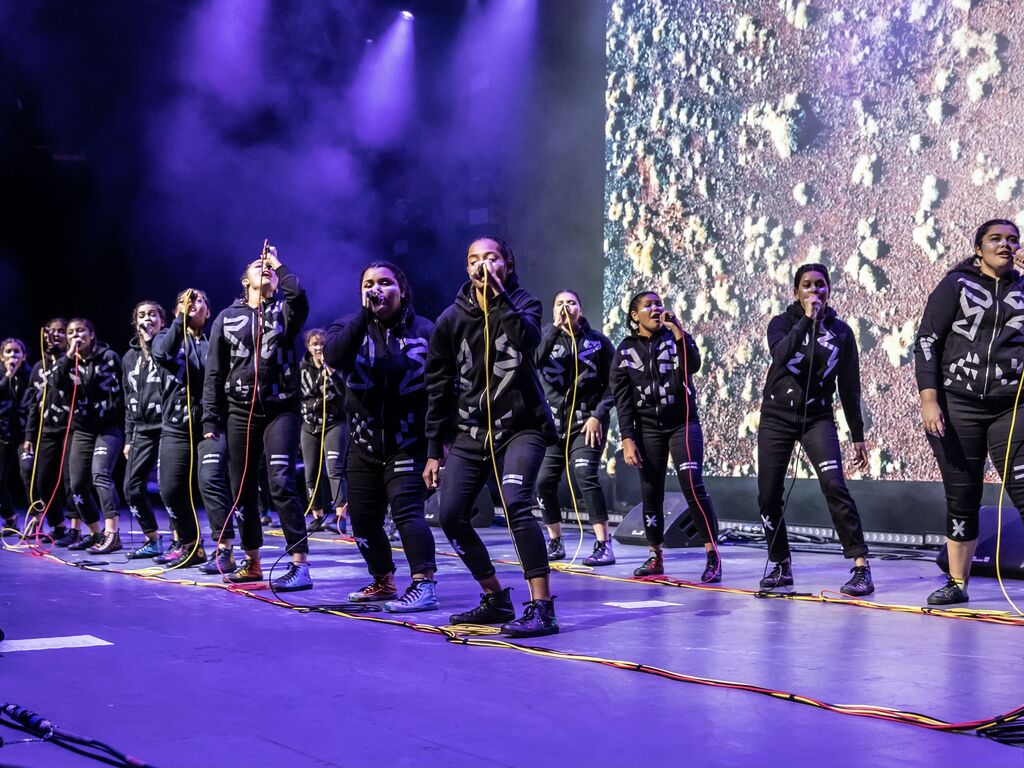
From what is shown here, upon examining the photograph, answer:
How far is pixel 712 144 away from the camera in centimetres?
973

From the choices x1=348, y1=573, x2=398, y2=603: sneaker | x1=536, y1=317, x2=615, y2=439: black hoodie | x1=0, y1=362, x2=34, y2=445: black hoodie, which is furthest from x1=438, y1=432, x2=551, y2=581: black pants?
x1=0, y1=362, x2=34, y2=445: black hoodie

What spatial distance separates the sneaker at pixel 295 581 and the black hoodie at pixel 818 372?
8.42ft

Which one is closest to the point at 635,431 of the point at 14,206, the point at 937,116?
the point at 937,116

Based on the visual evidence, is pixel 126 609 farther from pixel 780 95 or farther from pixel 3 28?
pixel 3 28

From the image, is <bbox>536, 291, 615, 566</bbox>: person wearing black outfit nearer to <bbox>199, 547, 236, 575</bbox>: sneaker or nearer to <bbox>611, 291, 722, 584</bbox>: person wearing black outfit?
<bbox>611, 291, 722, 584</bbox>: person wearing black outfit

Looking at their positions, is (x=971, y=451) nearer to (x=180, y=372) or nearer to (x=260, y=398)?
(x=260, y=398)

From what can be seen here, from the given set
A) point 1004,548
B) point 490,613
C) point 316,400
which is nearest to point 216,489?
point 490,613

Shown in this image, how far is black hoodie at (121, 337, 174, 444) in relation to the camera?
764cm

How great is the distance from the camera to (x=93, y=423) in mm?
8266

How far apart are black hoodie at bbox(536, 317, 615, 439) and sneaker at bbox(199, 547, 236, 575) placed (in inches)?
88.1

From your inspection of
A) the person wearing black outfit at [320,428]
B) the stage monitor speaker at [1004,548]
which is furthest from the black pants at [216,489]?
the stage monitor speaker at [1004,548]

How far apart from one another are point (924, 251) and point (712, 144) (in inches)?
88.2

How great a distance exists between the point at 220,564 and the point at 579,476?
2363 millimetres

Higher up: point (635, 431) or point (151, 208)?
point (151, 208)
